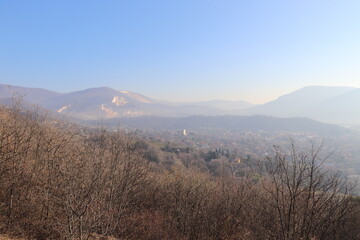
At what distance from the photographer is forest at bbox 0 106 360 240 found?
570 cm

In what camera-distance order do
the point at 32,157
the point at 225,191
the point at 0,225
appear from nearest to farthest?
the point at 0,225 → the point at 32,157 → the point at 225,191

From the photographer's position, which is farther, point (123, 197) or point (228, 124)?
point (228, 124)

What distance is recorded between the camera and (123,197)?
35.3 feet

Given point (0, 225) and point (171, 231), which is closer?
point (0, 225)

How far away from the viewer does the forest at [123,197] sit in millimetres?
5695

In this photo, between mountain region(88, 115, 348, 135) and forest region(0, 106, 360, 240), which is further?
mountain region(88, 115, 348, 135)

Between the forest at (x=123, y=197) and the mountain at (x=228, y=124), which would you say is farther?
the mountain at (x=228, y=124)

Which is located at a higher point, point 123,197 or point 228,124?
point 123,197

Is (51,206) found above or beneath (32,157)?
beneath

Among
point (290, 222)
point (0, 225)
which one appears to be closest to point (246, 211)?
point (290, 222)

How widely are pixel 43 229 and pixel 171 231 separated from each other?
5523 millimetres

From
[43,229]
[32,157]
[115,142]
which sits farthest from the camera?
[115,142]

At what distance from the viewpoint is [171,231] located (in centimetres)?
1093

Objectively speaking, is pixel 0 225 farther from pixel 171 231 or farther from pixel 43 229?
pixel 171 231
